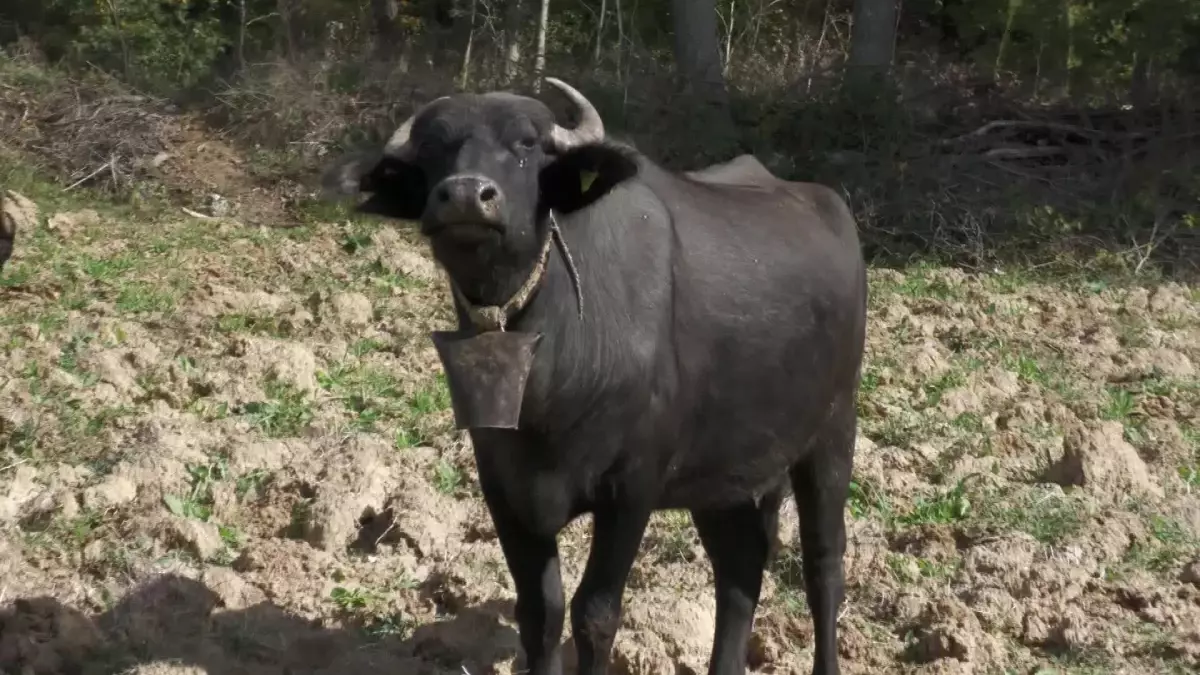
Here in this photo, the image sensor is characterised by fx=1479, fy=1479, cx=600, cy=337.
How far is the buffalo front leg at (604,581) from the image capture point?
4.16 metres

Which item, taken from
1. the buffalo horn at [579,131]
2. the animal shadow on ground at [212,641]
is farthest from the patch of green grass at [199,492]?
the buffalo horn at [579,131]

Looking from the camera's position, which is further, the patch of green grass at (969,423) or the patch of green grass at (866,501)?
the patch of green grass at (969,423)

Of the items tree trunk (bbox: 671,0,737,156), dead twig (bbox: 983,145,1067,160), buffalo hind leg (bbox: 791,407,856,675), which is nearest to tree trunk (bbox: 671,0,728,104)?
tree trunk (bbox: 671,0,737,156)

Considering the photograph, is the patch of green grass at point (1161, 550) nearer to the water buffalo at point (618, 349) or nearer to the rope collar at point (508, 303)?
the water buffalo at point (618, 349)

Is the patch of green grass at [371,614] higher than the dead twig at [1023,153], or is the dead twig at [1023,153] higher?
the dead twig at [1023,153]

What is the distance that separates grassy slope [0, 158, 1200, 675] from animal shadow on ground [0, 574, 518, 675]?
1 cm

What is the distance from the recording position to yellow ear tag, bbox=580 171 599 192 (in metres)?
4.01

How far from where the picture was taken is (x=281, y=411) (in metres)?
7.12

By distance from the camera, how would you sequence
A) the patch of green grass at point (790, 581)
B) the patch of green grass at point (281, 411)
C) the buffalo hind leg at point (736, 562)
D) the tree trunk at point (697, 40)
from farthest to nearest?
1. the tree trunk at point (697, 40)
2. the patch of green grass at point (281, 411)
3. the patch of green grass at point (790, 581)
4. the buffalo hind leg at point (736, 562)

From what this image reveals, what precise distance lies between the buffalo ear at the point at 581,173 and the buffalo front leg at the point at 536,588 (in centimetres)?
86

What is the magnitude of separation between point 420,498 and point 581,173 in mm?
2435

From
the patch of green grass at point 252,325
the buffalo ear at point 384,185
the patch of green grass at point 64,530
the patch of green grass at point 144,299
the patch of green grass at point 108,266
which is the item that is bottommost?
the patch of green grass at point 108,266

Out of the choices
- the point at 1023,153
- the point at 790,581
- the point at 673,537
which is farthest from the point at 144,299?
the point at 1023,153

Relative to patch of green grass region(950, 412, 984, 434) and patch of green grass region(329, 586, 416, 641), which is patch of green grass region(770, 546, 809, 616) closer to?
patch of green grass region(329, 586, 416, 641)
